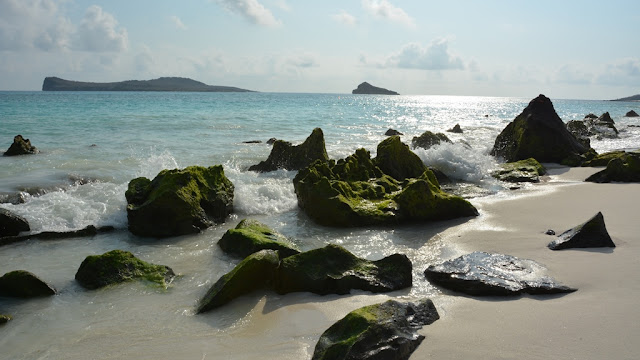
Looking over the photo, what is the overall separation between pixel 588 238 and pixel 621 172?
618 centimetres

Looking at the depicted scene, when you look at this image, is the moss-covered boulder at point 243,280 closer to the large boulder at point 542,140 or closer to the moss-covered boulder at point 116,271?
the moss-covered boulder at point 116,271

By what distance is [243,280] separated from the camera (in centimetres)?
536

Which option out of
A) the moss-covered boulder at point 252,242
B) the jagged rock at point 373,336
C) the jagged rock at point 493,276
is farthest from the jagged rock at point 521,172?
the jagged rock at point 373,336

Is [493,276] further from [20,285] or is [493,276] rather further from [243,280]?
[20,285]

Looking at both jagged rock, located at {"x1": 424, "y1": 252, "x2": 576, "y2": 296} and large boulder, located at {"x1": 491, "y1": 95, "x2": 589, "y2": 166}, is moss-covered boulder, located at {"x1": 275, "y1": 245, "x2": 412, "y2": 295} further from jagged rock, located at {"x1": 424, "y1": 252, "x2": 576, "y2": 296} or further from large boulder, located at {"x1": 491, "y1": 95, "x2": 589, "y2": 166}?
large boulder, located at {"x1": 491, "y1": 95, "x2": 589, "y2": 166}

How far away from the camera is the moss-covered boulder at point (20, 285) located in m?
5.50

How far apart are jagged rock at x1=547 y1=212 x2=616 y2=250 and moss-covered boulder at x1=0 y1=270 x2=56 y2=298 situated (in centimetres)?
640

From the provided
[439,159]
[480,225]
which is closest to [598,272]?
[480,225]

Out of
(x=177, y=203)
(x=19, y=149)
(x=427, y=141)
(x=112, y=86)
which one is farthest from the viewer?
(x=112, y=86)

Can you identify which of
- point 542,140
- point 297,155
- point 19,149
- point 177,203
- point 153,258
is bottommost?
point 153,258

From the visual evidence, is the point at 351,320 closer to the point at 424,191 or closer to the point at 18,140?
the point at 424,191

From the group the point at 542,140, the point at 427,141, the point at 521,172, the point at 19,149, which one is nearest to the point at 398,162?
the point at 521,172

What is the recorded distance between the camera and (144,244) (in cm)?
768

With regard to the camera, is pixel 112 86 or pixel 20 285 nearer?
pixel 20 285
